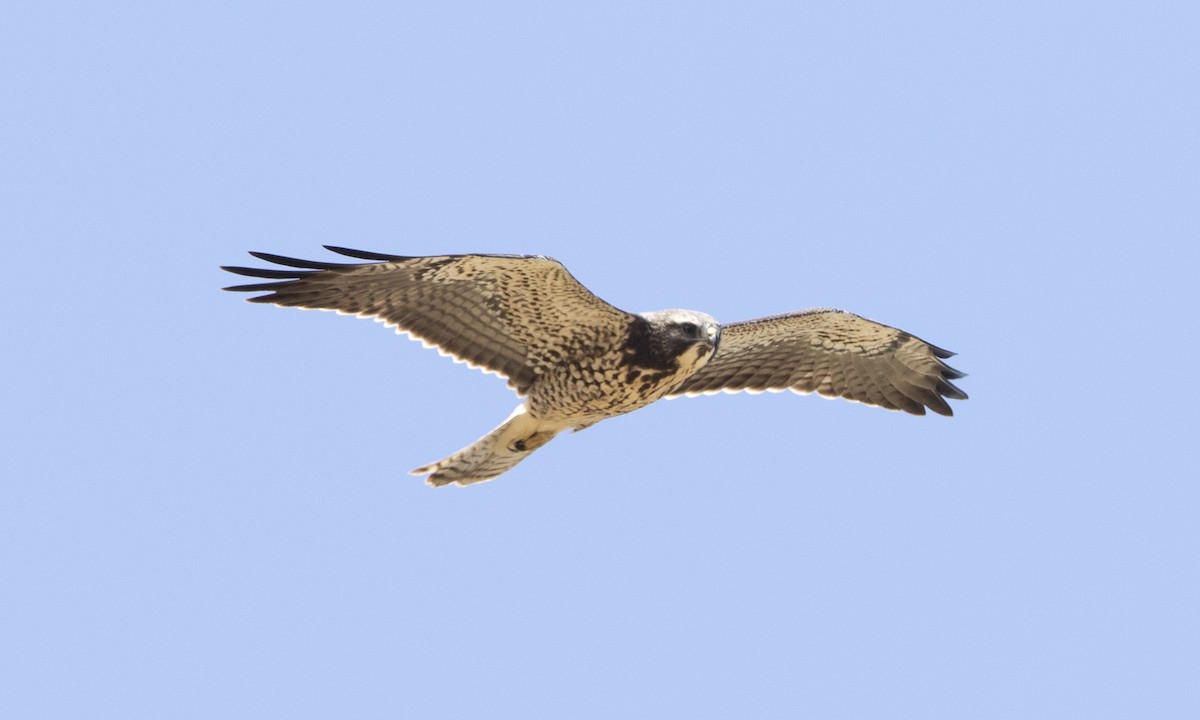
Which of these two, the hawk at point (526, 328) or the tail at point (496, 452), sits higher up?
the hawk at point (526, 328)

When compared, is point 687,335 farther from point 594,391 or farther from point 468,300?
point 468,300

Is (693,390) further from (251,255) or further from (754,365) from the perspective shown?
(251,255)

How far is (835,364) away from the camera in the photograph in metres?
12.3

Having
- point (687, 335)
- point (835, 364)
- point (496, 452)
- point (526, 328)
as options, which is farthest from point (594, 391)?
point (835, 364)

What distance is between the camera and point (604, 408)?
35.2 feet

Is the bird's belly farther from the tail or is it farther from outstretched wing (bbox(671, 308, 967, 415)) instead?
outstretched wing (bbox(671, 308, 967, 415))

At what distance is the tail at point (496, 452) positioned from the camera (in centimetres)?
1108

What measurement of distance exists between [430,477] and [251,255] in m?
2.29

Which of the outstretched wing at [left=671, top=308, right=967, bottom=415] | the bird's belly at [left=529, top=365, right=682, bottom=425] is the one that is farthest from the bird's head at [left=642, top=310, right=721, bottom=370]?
the outstretched wing at [left=671, top=308, right=967, bottom=415]

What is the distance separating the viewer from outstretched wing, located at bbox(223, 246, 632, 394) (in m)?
10.1

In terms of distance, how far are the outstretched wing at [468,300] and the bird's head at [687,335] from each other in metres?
0.24

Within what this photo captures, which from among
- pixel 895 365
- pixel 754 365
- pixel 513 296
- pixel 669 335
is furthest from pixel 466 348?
pixel 895 365

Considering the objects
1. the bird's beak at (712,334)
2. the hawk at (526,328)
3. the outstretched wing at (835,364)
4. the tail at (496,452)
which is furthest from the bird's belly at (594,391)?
the outstretched wing at (835,364)

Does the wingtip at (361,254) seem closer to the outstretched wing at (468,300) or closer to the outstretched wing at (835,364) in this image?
the outstretched wing at (468,300)
